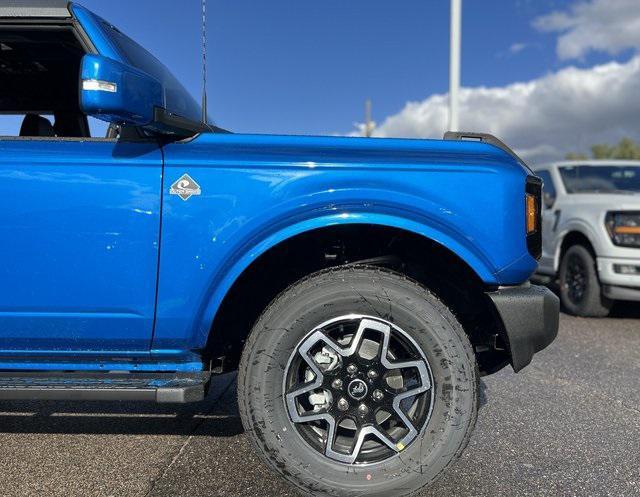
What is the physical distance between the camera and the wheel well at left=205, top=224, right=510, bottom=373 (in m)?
2.32

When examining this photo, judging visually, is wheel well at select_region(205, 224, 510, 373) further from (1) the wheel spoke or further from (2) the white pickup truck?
(2) the white pickup truck

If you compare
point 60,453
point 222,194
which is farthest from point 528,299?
point 60,453

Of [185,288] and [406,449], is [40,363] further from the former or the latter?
[406,449]

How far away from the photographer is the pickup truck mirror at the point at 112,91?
1850 millimetres

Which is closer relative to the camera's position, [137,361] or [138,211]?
[138,211]

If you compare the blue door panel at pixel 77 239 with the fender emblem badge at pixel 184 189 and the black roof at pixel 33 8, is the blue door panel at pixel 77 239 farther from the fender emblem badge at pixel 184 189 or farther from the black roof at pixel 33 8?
the black roof at pixel 33 8

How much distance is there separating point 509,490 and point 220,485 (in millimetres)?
1271

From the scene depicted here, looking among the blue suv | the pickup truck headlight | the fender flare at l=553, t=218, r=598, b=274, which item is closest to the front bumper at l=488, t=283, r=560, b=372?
the blue suv

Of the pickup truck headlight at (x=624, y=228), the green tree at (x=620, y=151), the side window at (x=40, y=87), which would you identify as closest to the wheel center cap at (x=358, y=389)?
the side window at (x=40, y=87)

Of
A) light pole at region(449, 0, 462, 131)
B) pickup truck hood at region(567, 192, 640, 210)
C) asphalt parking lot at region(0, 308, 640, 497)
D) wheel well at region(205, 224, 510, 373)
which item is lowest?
asphalt parking lot at region(0, 308, 640, 497)

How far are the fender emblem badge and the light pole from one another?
8650 millimetres

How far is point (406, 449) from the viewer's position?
6.83 feet

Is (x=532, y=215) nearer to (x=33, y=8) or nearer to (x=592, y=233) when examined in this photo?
(x=33, y=8)

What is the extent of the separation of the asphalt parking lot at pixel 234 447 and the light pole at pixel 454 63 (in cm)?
710
